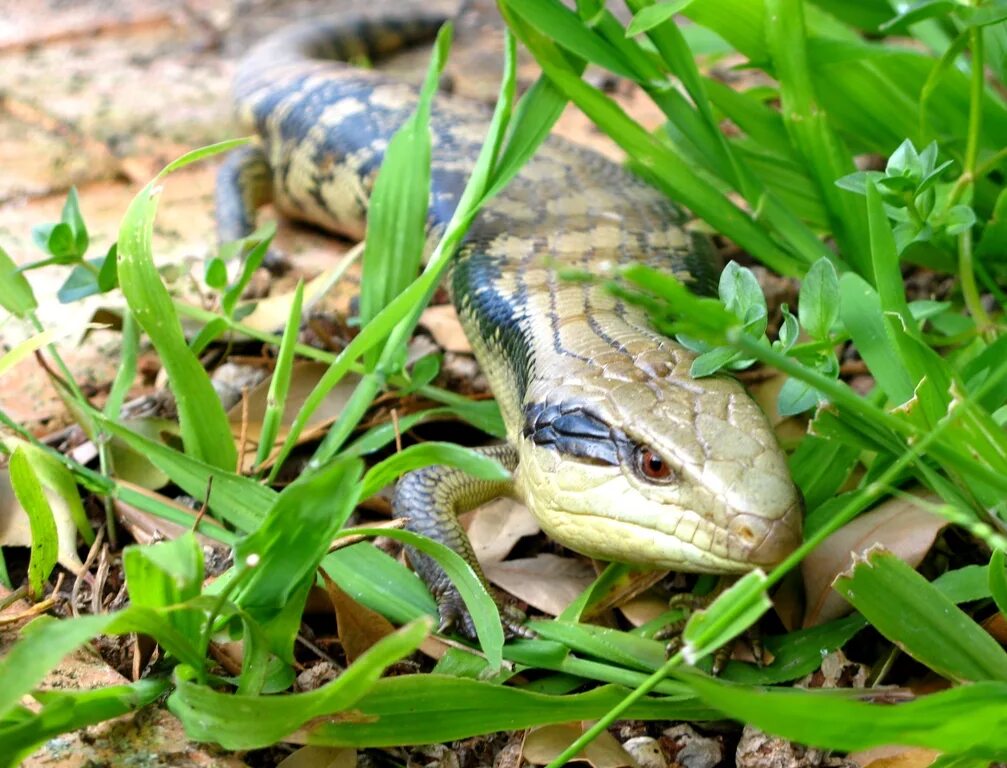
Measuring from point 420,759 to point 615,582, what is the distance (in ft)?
2.32

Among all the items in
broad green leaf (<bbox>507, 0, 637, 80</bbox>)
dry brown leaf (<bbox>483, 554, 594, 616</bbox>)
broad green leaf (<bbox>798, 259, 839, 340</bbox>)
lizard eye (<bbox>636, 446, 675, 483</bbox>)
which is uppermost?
broad green leaf (<bbox>507, 0, 637, 80</bbox>)

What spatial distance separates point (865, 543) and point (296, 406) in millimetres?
1792

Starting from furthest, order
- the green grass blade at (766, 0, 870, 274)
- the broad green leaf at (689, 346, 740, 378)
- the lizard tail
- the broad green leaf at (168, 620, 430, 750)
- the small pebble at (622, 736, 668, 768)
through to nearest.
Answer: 1. the lizard tail
2. the green grass blade at (766, 0, 870, 274)
3. the broad green leaf at (689, 346, 740, 378)
4. the small pebble at (622, 736, 668, 768)
5. the broad green leaf at (168, 620, 430, 750)

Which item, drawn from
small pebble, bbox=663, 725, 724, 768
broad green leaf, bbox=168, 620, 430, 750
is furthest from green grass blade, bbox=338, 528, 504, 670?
small pebble, bbox=663, 725, 724, 768

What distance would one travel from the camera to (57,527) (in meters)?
2.66

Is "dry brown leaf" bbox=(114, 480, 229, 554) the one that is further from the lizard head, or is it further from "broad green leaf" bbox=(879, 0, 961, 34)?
"broad green leaf" bbox=(879, 0, 961, 34)

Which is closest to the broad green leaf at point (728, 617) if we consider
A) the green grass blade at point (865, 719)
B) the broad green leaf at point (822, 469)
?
the green grass blade at point (865, 719)

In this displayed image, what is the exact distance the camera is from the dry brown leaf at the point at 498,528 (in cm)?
297

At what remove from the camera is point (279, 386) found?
9.05ft

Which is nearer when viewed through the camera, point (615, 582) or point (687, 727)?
point (687, 727)

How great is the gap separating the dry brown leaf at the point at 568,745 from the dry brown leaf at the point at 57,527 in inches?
48.0

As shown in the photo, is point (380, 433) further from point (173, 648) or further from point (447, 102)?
point (447, 102)

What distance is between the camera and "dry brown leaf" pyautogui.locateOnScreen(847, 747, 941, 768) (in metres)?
2.14

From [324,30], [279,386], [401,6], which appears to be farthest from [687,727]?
[401,6]
